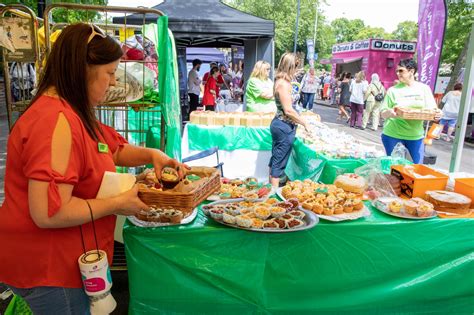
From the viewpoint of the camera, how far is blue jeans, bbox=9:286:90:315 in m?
1.33

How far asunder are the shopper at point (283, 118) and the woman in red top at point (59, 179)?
3.15 m

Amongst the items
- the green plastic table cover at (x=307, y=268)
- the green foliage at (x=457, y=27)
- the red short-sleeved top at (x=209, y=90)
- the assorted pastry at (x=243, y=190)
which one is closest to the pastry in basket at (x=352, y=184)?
the green plastic table cover at (x=307, y=268)

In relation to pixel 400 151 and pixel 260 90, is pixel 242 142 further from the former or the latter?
pixel 400 151

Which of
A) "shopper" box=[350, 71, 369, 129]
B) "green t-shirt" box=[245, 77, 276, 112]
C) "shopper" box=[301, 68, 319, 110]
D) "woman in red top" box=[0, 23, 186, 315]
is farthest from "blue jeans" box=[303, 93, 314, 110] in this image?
"woman in red top" box=[0, 23, 186, 315]

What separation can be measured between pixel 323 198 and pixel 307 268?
1.56 feet

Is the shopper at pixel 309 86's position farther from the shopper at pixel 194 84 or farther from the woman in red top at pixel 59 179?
the woman in red top at pixel 59 179

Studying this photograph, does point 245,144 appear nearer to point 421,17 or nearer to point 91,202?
point 421,17

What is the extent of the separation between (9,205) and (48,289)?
340mm

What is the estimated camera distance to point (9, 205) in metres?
1.26

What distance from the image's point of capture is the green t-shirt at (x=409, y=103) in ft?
13.2

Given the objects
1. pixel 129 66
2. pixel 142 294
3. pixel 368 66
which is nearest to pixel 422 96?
pixel 129 66

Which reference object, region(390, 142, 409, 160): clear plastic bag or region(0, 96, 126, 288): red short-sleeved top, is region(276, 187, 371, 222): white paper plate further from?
region(390, 142, 409, 160): clear plastic bag

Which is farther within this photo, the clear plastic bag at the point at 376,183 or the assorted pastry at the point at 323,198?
the clear plastic bag at the point at 376,183

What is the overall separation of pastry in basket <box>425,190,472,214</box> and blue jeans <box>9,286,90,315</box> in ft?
7.14
